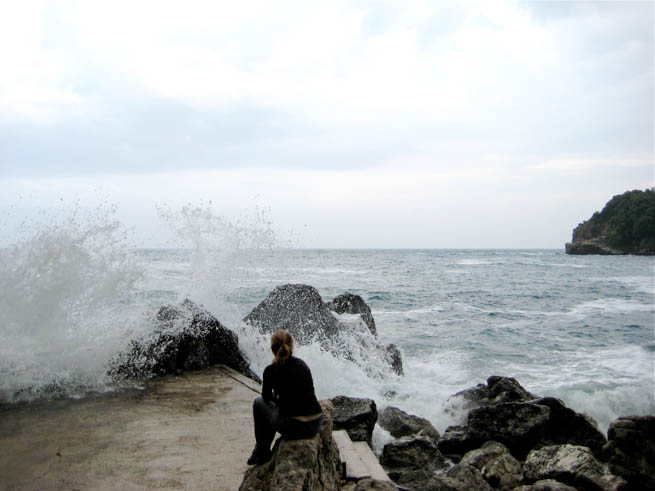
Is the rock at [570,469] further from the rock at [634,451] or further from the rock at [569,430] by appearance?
the rock at [569,430]

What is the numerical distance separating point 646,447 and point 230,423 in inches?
190

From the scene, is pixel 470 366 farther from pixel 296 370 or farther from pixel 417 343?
pixel 296 370

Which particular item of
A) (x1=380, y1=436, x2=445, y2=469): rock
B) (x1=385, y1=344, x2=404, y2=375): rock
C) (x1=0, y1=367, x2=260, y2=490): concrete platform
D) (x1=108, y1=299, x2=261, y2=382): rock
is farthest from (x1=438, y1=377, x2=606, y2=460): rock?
(x1=385, y1=344, x2=404, y2=375): rock

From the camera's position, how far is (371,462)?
4676 millimetres

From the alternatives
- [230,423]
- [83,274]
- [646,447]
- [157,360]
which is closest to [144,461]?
[230,423]

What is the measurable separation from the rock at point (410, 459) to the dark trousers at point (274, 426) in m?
2.59

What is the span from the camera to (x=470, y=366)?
12.1m

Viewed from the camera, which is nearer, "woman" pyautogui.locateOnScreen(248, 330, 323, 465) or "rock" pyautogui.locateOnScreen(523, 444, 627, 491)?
"woman" pyautogui.locateOnScreen(248, 330, 323, 465)

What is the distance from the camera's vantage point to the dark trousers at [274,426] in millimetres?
3318

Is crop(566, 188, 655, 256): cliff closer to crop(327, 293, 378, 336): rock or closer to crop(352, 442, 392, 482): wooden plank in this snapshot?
crop(327, 293, 378, 336): rock

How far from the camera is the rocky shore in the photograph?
504 centimetres

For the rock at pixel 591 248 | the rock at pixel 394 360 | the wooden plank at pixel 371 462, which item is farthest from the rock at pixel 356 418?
the rock at pixel 591 248

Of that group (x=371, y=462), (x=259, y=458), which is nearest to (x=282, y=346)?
(x=259, y=458)

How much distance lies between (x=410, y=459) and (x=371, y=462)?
1.62 metres
